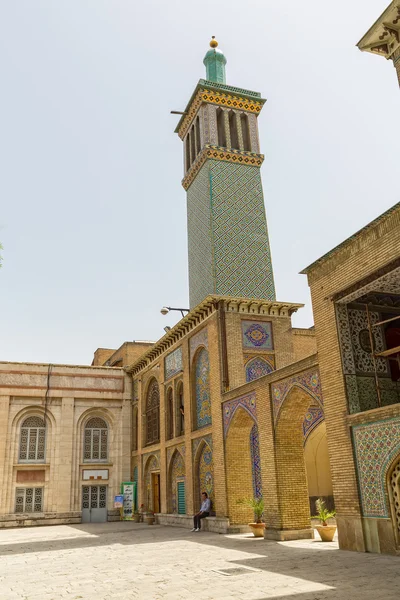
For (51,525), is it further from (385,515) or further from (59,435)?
(385,515)

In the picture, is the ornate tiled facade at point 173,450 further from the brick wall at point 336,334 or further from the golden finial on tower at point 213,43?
the golden finial on tower at point 213,43

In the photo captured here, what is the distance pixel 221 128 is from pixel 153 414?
12378 mm

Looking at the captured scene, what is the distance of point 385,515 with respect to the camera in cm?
897

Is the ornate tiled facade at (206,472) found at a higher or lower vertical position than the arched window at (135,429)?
lower

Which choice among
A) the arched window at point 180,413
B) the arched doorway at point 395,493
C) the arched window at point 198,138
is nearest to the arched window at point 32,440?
the arched window at point 180,413

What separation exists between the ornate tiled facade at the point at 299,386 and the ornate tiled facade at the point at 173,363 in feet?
23.0

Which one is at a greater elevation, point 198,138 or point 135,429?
point 198,138

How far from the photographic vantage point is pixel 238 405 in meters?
15.0

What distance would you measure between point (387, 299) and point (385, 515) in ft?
14.3

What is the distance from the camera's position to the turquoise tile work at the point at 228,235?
770 inches

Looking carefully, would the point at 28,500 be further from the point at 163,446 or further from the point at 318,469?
the point at 318,469

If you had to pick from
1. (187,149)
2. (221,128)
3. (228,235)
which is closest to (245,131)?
(221,128)

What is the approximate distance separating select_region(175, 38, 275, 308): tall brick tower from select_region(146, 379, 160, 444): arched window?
183 inches

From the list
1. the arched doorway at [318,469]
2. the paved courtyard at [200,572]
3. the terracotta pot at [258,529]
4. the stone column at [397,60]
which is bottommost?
the paved courtyard at [200,572]
